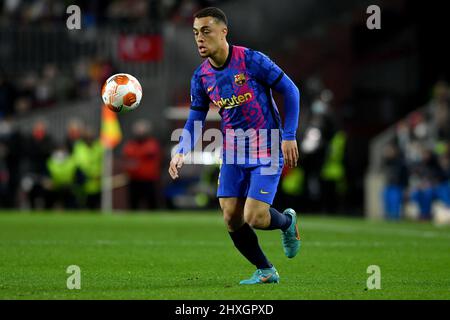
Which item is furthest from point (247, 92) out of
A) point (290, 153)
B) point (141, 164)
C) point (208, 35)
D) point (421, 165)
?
point (141, 164)

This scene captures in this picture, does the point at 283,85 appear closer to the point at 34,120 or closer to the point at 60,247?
the point at 60,247

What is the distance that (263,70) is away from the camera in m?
9.13

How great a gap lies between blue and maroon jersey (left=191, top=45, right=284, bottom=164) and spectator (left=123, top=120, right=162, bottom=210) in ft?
48.2

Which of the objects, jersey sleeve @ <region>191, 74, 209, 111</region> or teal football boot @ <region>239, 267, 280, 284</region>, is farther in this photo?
jersey sleeve @ <region>191, 74, 209, 111</region>

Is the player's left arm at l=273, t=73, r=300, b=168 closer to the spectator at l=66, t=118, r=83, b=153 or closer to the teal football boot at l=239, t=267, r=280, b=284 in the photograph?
the teal football boot at l=239, t=267, r=280, b=284

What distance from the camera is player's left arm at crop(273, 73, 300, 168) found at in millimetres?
8859

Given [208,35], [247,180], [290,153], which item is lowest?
[247,180]

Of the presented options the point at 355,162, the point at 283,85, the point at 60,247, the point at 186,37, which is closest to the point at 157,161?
the point at 186,37

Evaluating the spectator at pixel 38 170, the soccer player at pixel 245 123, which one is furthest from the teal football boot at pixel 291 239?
the spectator at pixel 38 170

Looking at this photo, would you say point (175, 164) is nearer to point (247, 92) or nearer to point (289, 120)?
point (247, 92)

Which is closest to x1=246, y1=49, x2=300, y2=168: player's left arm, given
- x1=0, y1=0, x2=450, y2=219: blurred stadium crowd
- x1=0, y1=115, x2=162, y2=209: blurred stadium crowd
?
x1=0, y1=0, x2=450, y2=219: blurred stadium crowd

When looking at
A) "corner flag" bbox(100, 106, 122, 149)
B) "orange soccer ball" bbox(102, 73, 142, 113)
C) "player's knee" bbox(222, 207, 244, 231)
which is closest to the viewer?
"player's knee" bbox(222, 207, 244, 231)

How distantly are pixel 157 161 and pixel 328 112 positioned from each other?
174 inches

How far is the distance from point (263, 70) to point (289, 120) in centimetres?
49
